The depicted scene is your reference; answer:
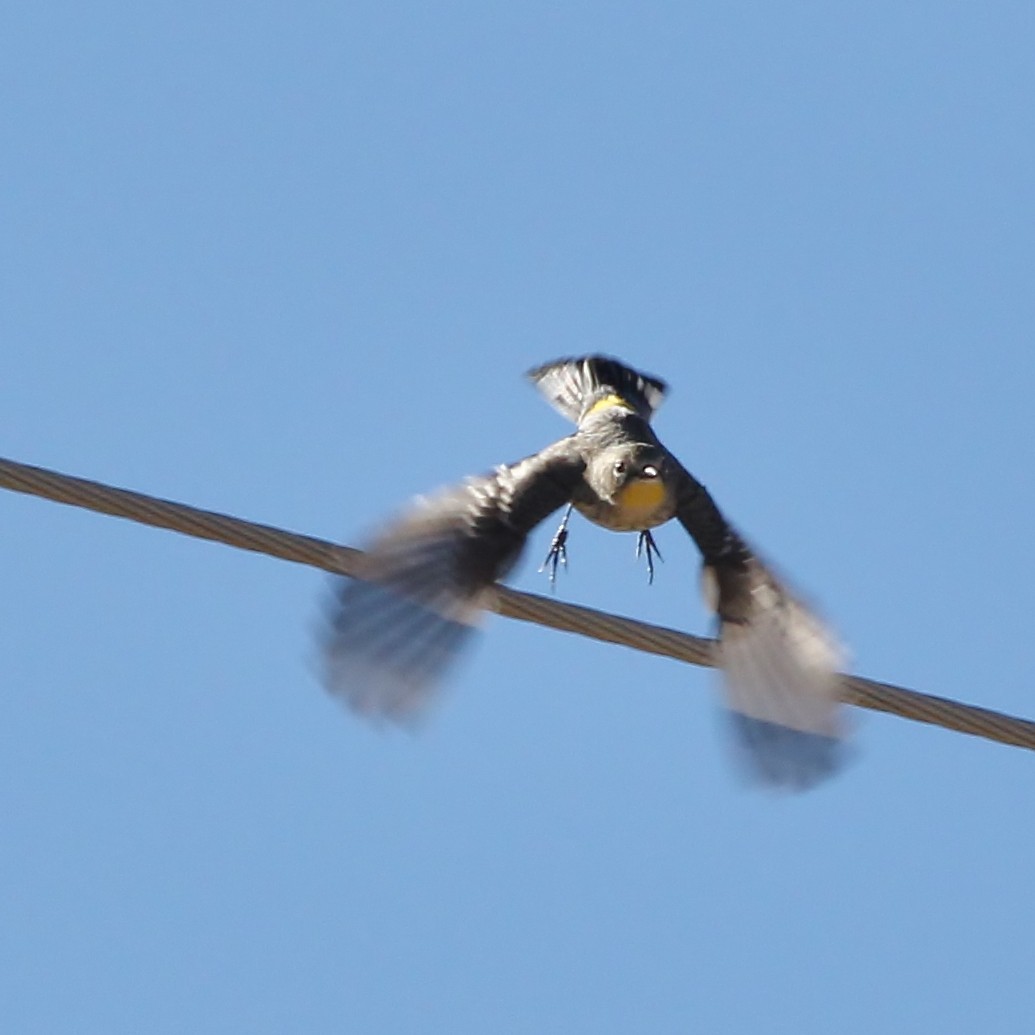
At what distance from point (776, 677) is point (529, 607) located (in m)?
1.85

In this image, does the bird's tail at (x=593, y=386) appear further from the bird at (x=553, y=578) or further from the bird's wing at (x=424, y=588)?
the bird's wing at (x=424, y=588)

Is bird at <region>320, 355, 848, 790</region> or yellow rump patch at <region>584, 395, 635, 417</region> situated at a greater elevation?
yellow rump patch at <region>584, 395, 635, 417</region>

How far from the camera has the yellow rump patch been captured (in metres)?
9.42

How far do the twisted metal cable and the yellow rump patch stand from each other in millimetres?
3173

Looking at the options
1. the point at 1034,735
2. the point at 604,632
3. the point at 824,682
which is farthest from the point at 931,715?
the point at 824,682

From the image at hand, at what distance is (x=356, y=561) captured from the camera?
691 cm

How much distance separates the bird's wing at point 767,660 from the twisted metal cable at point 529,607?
1.03 m

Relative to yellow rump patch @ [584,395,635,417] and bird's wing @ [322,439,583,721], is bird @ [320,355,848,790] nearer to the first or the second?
bird's wing @ [322,439,583,721]

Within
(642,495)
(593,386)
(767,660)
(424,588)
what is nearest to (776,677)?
(767,660)

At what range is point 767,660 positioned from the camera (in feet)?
25.5

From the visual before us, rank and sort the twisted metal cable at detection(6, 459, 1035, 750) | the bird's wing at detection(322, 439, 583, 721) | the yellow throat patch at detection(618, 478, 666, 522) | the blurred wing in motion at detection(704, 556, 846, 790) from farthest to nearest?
the yellow throat patch at detection(618, 478, 666, 522) < the blurred wing in motion at detection(704, 556, 846, 790) < the bird's wing at detection(322, 439, 583, 721) < the twisted metal cable at detection(6, 459, 1035, 750)

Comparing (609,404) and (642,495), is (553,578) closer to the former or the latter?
(642,495)

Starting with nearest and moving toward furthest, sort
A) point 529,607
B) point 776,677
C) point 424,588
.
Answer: point 529,607 < point 424,588 < point 776,677

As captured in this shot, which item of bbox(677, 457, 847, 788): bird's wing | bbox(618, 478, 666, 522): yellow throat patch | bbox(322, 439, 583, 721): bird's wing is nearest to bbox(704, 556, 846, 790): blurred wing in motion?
bbox(677, 457, 847, 788): bird's wing
